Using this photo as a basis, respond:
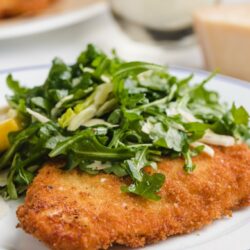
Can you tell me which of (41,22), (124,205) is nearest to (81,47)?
(41,22)

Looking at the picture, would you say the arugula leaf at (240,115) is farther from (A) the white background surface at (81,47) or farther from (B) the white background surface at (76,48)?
(B) the white background surface at (76,48)

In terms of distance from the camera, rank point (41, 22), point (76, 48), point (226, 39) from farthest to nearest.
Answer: point (76, 48), point (41, 22), point (226, 39)

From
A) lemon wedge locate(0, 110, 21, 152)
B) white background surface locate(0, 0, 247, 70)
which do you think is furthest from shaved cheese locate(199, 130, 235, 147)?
white background surface locate(0, 0, 247, 70)

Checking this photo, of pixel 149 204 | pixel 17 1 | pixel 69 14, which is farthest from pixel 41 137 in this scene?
pixel 17 1

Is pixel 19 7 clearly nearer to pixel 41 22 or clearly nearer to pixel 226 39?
pixel 41 22

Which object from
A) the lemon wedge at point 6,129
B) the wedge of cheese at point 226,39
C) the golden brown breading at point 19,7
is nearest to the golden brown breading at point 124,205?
the lemon wedge at point 6,129

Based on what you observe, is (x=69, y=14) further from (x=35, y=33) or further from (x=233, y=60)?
(x=233, y=60)

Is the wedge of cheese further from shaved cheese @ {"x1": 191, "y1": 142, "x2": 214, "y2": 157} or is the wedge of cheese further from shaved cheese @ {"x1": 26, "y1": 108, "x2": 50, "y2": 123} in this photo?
shaved cheese @ {"x1": 26, "y1": 108, "x2": 50, "y2": 123}
